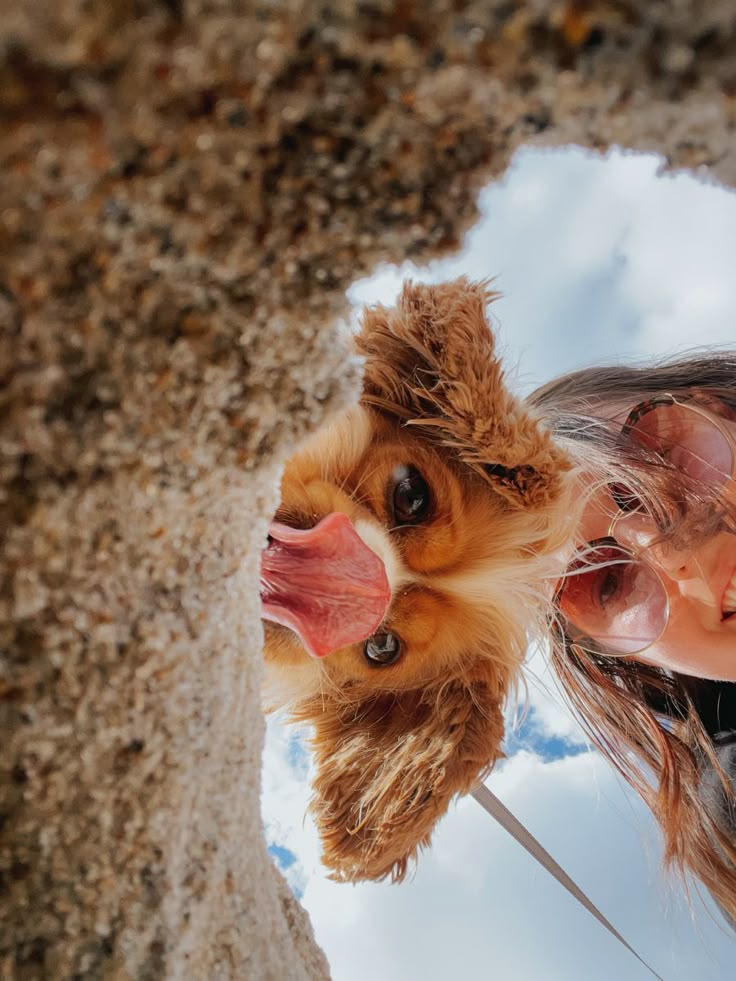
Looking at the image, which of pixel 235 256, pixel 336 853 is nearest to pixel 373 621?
pixel 336 853

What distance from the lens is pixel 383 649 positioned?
1334 mm

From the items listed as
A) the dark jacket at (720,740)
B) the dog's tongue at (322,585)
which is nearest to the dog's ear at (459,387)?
the dog's tongue at (322,585)

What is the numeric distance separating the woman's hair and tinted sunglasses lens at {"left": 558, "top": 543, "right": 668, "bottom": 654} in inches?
2.8

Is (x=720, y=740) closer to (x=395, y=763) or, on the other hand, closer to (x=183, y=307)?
(x=395, y=763)

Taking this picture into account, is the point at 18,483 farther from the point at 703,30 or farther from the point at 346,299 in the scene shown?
the point at 703,30

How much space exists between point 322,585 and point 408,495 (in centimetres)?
26

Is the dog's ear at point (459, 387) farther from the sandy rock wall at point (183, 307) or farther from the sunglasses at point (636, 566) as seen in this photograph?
the sandy rock wall at point (183, 307)

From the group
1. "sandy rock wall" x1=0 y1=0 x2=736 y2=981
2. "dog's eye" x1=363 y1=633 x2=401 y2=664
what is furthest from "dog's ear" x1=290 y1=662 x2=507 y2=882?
"sandy rock wall" x1=0 y1=0 x2=736 y2=981

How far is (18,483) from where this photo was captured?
31cm

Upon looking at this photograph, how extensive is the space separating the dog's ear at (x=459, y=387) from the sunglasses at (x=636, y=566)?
12.3 inches

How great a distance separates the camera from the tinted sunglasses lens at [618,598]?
1480mm

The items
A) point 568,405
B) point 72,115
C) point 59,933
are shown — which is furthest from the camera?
point 568,405

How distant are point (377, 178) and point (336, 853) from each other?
135 centimetres

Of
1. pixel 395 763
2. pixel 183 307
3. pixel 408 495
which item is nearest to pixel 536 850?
pixel 395 763
